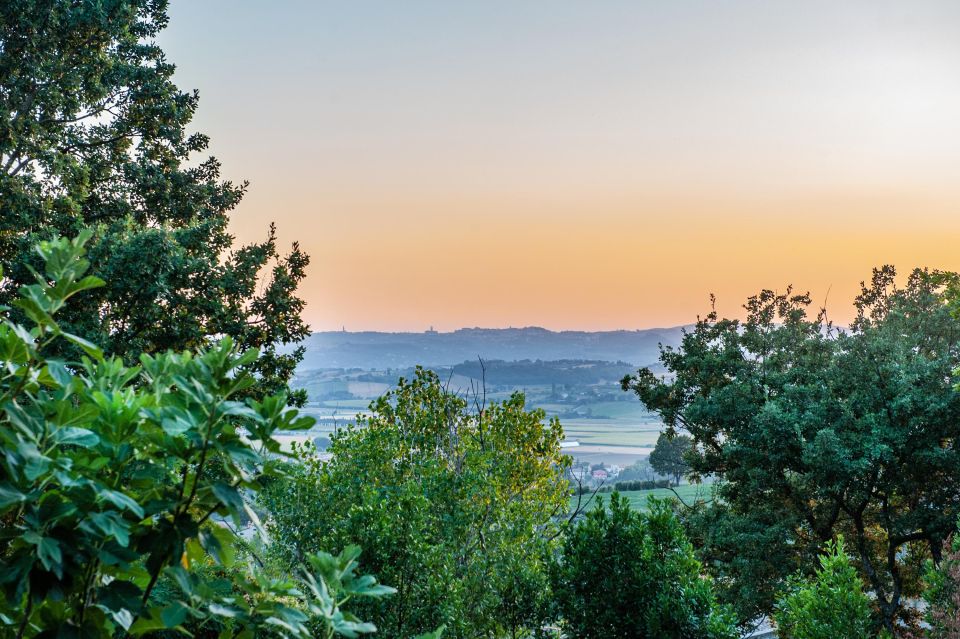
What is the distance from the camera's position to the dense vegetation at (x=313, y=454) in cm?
154

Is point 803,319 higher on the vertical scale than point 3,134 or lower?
lower

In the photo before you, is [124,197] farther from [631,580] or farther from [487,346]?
[487,346]

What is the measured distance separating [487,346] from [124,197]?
5704 inches

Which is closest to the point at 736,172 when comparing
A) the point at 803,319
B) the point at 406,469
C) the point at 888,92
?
the point at 888,92

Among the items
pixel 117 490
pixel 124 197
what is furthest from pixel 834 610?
pixel 124 197

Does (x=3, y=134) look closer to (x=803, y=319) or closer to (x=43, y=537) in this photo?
(x=43, y=537)

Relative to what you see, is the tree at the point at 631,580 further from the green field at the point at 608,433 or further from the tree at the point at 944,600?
the green field at the point at 608,433

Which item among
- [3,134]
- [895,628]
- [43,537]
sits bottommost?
[895,628]

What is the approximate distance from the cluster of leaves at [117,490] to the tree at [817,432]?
15.6 meters

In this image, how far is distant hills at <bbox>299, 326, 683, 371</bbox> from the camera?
14288cm

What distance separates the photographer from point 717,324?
20.3m

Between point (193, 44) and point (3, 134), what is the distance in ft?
24.8

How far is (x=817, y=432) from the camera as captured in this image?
49.6 feet

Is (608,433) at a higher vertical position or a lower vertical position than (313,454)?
lower
